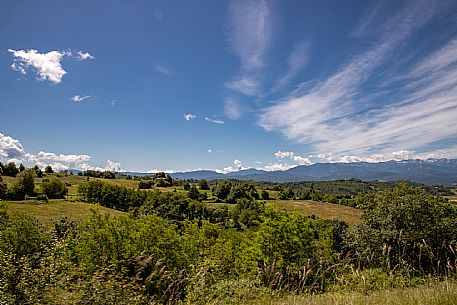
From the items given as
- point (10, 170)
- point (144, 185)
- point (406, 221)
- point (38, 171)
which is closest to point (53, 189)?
point (10, 170)

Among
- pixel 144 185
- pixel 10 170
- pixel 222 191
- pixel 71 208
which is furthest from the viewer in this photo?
pixel 144 185

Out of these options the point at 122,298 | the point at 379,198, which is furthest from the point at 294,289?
the point at 379,198

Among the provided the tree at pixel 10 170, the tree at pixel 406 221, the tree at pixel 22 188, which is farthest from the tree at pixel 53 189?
the tree at pixel 406 221

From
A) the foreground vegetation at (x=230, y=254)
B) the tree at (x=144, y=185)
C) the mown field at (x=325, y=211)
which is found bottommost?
the mown field at (x=325, y=211)

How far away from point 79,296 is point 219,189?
495 ft

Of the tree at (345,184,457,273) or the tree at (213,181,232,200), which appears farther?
the tree at (213,181,232,200)

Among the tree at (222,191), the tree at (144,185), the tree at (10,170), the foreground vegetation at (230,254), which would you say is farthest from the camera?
the tree at (144,185)

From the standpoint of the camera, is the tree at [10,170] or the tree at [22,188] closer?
the tree at [22,188]

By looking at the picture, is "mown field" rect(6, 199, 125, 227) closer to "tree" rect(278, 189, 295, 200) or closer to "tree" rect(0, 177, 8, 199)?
"tree" rect(0, 177, 8, 199)

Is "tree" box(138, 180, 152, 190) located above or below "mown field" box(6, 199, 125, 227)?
above

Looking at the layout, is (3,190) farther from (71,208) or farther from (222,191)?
(222,191)

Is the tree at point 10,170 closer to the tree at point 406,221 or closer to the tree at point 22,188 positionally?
the tree at point 22,188

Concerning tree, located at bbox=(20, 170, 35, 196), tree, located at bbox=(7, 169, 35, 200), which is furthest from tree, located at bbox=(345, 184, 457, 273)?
tree, located at bbox=(20, 170, 35, 196)

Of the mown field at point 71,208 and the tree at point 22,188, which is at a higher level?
the tree at point 22,188
